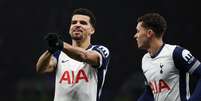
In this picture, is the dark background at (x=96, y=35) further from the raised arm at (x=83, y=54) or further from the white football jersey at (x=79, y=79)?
the raised arm at (x=83, y=54)

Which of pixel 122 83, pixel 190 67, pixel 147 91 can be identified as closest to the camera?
pixel 190 67

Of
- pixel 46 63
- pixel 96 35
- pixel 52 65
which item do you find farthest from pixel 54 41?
pixel 96 35

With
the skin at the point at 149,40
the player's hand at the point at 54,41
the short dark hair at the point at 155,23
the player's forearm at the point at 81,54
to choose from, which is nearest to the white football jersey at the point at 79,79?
the player's forearm at the point at 81,54

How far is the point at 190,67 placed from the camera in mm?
5496

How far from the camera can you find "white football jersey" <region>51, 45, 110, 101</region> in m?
5.86

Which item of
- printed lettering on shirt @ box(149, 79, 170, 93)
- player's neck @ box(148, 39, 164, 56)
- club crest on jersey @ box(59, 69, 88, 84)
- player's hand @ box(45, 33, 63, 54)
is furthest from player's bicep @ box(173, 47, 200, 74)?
player's hand @ box(45, 33, 63, 54)

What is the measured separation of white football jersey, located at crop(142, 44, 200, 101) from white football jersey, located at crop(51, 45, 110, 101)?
51 cm

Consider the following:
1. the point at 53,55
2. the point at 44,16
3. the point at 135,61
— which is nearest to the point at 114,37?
the point at 135,61

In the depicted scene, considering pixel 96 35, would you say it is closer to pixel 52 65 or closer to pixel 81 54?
pixel 52 65

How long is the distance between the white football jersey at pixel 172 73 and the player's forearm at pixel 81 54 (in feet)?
1.82

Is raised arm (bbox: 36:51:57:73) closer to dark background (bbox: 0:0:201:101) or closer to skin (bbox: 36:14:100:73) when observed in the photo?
skin (bbox: 36:14:100:73)

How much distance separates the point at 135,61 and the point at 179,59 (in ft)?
14.1

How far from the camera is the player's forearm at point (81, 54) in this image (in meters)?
5.39

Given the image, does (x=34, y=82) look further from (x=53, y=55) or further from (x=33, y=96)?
(x=53, y=55)
